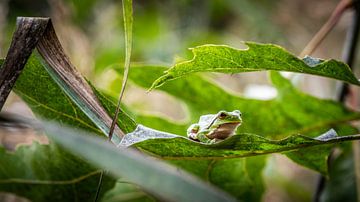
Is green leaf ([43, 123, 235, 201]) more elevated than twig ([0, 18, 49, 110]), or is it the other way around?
twig ([0, 18, 49, 110])

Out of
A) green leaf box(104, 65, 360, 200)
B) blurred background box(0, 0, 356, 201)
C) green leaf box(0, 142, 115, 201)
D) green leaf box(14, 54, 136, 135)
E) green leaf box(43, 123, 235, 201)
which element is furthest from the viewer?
blurred background box(0, 0, 356, 201)

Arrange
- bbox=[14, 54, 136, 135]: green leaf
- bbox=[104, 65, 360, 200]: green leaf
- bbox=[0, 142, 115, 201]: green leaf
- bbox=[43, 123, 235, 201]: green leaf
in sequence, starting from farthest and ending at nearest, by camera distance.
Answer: bbox=[104, 65, 360, 200]: green leaf → bbox=[0, 142, 115, 201]: green leaf → bbox=[14, 54, 136, 135]: green leaf → bbox=[43, 123, 235, 201]: green leaf

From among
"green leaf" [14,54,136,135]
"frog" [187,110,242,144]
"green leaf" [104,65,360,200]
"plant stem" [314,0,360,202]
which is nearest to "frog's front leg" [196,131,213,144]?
"frog" [187,110,242,144]

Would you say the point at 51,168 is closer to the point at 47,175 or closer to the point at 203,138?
the point at 47,175

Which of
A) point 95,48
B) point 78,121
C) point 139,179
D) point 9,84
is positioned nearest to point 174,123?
point 78,121

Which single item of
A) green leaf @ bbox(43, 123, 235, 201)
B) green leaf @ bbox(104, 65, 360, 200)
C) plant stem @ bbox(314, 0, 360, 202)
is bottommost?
green leaf @ bbox(43, 123, 235, 201)

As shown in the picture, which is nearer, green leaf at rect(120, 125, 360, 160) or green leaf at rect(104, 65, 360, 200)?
green leaf at rect(120, 125, 360, 160)

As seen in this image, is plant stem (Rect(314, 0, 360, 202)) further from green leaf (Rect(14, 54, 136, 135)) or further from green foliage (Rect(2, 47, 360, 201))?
green leaf (Rect(14, 54, 136, 135))
